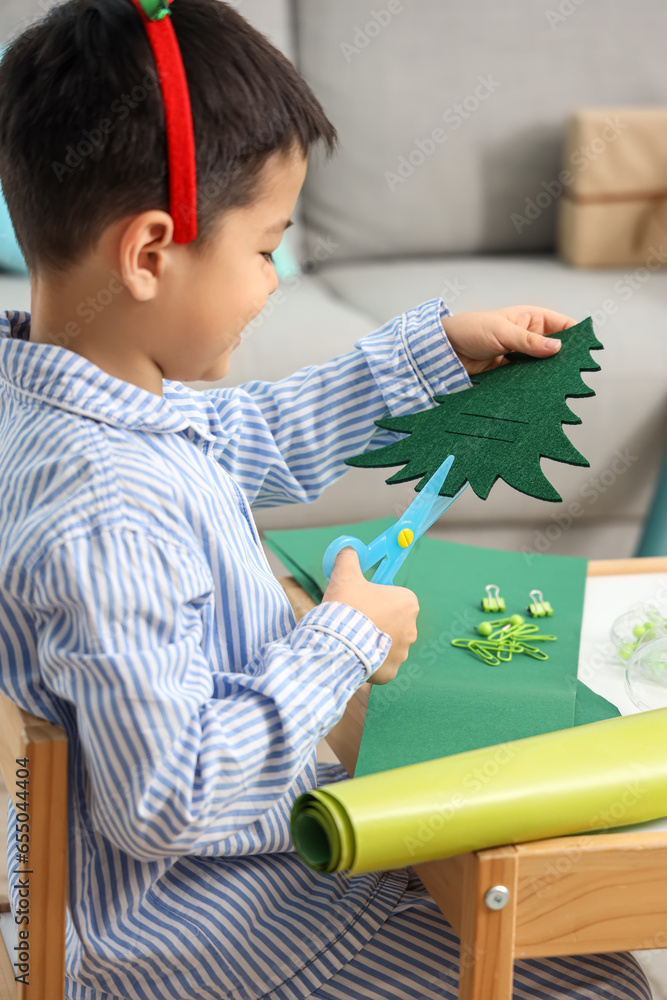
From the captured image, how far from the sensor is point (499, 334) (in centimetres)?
85

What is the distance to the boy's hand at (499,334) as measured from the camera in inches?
33.5

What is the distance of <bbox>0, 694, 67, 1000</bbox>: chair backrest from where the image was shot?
1.67 feet

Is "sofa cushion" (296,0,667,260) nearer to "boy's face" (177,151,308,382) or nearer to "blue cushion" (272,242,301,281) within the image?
"blue cushion" (272,242,301,281)

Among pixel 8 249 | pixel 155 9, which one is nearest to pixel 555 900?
pixel 155 9

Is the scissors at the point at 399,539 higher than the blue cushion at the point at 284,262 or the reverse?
the reverse

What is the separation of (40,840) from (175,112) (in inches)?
15.1

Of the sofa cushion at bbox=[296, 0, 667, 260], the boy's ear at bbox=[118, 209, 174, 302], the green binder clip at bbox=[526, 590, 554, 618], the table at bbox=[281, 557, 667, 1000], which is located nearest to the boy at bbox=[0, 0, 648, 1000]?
the boy's ear at bbox=[118, 209, 174, 302]

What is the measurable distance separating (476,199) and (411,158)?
16 centimetres

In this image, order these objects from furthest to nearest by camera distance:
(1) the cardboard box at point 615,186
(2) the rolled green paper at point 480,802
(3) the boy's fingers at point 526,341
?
(1) the cardboard box at point 615,186
(3) the boy's fingers at point 526,341
(2) the rolled green paper at point 480,802

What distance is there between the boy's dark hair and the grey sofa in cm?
115

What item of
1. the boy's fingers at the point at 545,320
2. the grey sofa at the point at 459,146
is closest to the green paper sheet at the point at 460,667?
the boy's fingers at the point at 545,320

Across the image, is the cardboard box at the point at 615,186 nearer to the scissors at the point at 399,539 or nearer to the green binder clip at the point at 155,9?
the scissors at the point at 399,539

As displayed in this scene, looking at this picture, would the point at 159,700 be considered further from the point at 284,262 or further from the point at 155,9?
the point at 284,262

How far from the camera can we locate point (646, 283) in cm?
193
